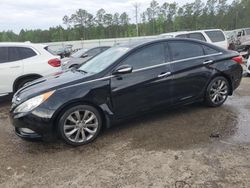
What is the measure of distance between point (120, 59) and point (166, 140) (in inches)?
61.9

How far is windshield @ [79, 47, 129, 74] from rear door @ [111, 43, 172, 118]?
0.24 m

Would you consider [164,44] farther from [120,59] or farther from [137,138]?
[137,138]

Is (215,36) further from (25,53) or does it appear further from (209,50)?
(25,53)

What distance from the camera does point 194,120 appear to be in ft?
18.3

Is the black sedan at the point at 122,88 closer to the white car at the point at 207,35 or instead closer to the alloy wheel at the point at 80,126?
the alloy wheel at the point at 80,126

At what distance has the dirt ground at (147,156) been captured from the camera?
3605 millimetres

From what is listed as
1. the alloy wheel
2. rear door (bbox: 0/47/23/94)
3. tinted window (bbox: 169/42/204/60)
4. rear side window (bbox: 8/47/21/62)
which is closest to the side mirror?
the alloy wheel

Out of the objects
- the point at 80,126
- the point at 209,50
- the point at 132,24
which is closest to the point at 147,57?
the point at 209,50

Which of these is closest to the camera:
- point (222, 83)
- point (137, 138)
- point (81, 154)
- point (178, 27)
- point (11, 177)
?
point (11, 177)

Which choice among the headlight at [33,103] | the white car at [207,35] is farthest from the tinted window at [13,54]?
the white car at [207,35]

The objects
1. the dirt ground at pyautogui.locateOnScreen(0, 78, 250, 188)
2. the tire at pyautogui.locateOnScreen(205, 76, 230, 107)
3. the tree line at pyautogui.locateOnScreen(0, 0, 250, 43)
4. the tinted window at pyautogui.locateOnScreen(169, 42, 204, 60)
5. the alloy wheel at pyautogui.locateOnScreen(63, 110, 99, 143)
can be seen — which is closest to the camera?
the dirt ground at pyautogui.locateOnScreen(0, 78, 250, 188)

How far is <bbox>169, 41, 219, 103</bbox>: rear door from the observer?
18.4ft

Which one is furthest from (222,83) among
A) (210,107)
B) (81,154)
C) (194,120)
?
(81,154)

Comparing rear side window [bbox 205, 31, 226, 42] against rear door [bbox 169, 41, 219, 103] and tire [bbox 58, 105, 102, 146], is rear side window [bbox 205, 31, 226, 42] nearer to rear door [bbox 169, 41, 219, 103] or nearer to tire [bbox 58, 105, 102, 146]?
rear door [bbox 169, 41, 219, 103]
